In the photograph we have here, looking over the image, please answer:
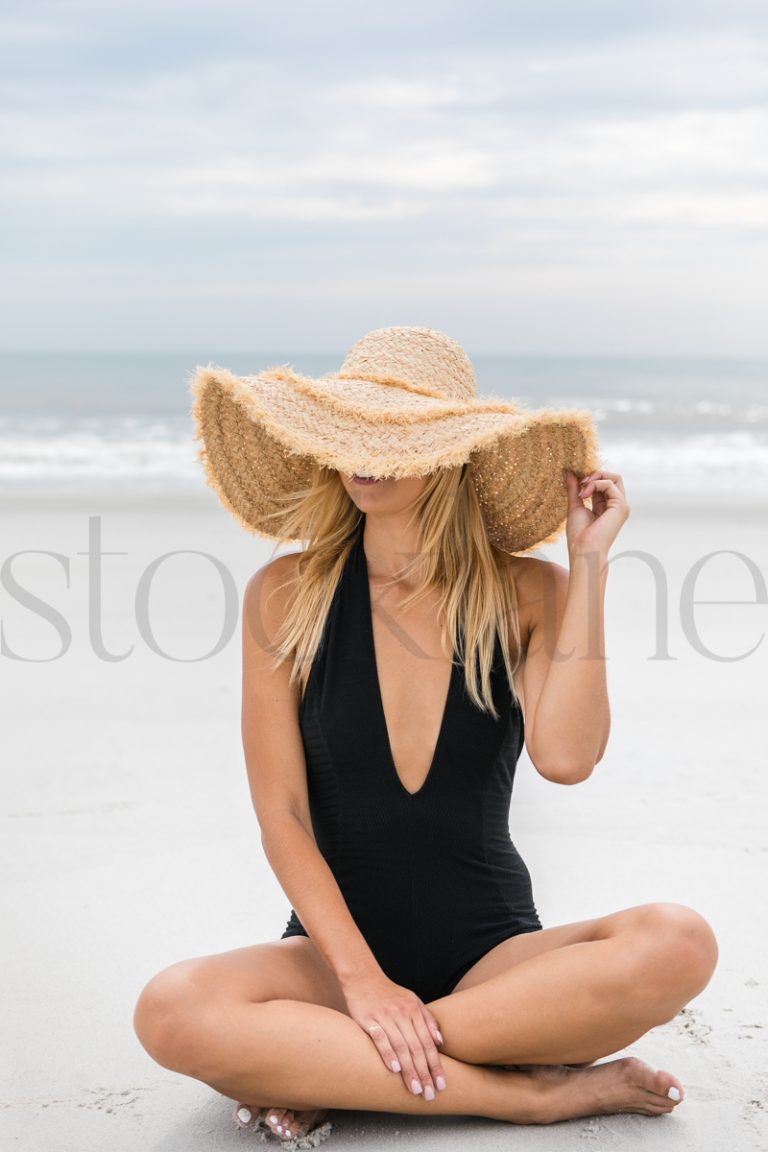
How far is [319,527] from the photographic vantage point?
2873mm

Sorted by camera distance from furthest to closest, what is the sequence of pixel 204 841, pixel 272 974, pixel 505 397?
pixel 505 397, pixel 204 841, pixel 272 974

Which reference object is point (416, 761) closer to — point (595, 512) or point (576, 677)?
point (576, 677)

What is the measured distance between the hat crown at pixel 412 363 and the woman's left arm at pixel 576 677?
1.37ft

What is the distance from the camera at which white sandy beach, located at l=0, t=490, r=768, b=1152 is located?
255 cm

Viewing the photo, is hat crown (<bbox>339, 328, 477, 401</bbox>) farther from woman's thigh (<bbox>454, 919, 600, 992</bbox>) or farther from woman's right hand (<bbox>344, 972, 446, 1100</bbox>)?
woman's right hand (<bbox>344, 972, 446, 1100</bbox>)

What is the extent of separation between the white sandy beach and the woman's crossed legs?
0.36ft

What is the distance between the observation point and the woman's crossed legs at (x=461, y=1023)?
2.28 meters

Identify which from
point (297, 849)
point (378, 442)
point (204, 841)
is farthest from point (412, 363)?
point (204, 841)

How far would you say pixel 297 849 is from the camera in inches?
98.6

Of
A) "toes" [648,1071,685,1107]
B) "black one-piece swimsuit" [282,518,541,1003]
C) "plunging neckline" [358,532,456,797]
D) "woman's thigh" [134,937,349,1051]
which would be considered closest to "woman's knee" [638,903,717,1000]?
"toes" [648,1071,685,1107]

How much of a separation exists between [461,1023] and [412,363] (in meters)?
1.33

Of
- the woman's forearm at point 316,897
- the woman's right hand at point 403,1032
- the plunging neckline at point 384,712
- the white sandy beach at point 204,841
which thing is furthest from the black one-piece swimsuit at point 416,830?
the white sandy beach at point 204,841

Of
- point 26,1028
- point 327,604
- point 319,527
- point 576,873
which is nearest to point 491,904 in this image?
point 327,604

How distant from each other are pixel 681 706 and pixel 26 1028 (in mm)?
3663
